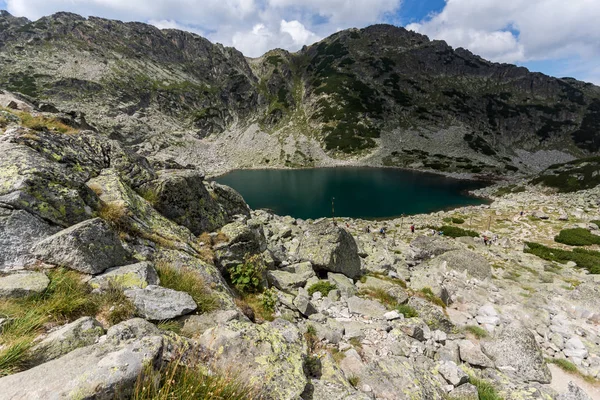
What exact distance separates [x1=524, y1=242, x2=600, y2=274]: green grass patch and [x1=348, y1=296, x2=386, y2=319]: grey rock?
23.9 meters

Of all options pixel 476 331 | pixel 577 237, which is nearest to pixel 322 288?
pixel 476 331

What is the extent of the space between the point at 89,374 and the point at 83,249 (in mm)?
3587

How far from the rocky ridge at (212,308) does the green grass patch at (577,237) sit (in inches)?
768

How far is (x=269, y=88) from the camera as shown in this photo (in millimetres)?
179375

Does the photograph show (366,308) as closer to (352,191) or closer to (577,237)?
(577,237)

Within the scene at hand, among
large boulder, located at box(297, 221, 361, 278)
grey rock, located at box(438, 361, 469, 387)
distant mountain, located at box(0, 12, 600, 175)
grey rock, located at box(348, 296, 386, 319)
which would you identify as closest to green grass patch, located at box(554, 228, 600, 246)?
large boulder, located at box(297, 221, 361, 278)

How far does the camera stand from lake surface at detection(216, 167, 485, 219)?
58375 mm

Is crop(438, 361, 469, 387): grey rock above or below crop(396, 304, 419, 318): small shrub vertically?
above

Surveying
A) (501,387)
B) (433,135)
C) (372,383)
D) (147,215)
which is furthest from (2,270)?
(433,135)

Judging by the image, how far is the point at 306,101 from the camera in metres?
163

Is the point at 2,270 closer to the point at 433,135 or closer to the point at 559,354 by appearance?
the point at 559,354

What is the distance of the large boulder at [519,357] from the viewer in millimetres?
8508

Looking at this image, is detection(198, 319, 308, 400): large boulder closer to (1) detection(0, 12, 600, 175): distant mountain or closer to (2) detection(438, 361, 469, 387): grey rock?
(2) detection(438, 361, 469, 387): grey rock


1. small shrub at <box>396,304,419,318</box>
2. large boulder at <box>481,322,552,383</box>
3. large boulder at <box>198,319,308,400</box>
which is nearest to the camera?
large boulder at <box>198,319,308,400</box>
